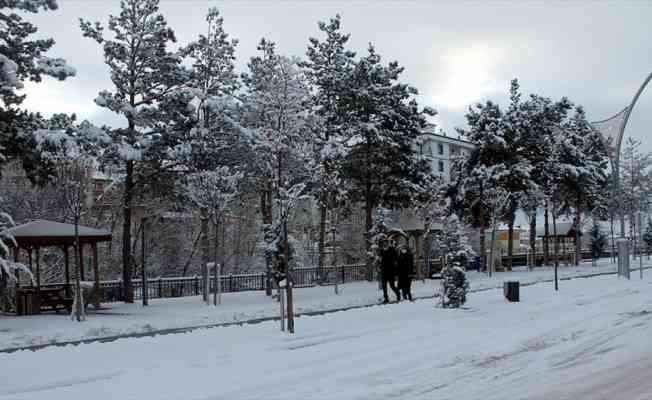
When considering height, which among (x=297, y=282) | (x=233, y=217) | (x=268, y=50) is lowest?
(x=297, y=282)

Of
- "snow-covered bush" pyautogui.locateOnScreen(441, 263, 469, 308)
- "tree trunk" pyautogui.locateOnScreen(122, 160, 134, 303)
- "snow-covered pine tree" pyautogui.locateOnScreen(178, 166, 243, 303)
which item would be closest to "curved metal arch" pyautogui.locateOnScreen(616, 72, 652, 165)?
"snow-covered bush" pyautogui.locateOnScreen(441, 263, 469, 308)

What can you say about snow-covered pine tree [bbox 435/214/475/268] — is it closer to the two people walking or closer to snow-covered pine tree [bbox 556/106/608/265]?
the two people walking

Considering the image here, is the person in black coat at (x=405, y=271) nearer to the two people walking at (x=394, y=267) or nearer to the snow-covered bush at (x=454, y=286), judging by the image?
the two people walking at (x=394, y=267)

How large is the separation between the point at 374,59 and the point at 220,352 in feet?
87.1

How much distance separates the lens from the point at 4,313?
76.0 feet

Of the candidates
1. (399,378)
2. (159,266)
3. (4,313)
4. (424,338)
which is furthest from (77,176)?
(159,266)

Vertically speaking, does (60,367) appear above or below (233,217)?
below

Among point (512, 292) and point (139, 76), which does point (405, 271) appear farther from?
point (139, 76)

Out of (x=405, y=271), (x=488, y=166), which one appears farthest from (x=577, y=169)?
(x=405, y=271)

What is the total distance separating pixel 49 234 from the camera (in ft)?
74.3

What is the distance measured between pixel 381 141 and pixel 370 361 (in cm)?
2376

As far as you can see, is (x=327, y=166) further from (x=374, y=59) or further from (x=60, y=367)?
(x=60, y=367)

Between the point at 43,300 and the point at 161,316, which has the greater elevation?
the point at 43,300

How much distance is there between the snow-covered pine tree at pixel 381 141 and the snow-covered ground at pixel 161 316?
7032mm
